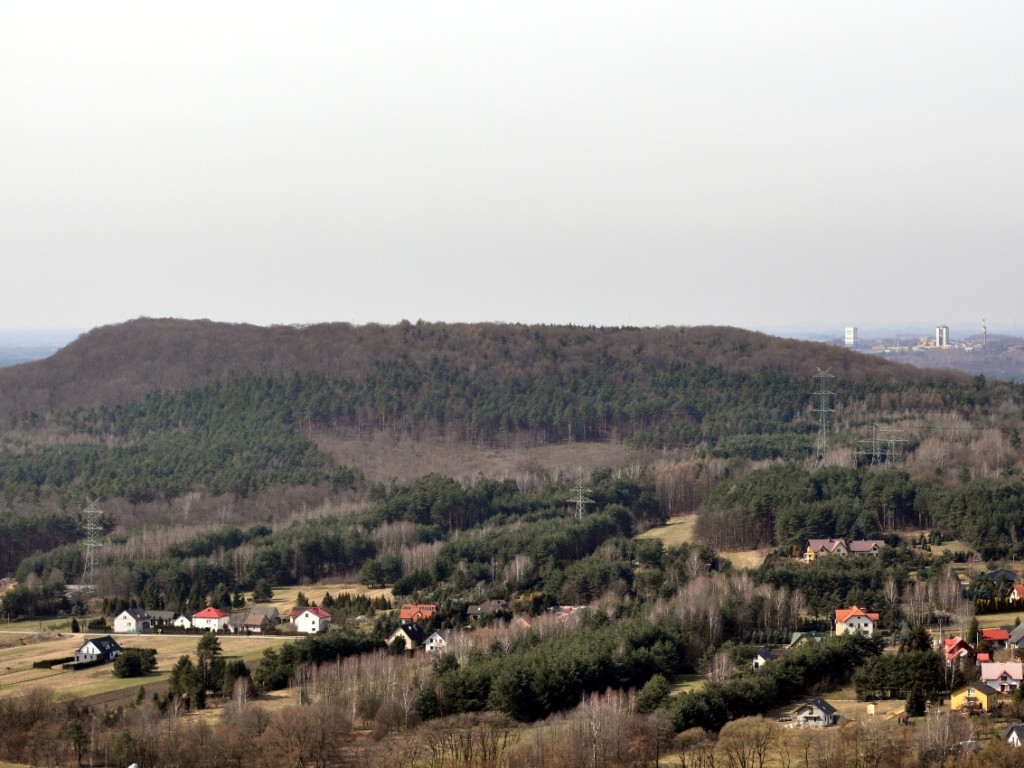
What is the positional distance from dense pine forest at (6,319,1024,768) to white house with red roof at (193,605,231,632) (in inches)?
56.8

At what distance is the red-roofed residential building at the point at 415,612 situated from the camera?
50.0 meters

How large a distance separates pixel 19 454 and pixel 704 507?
47.2m

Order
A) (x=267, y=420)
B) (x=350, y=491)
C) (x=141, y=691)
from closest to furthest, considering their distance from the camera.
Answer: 1. (x=141, y=691)
2. (x=350, y=491)
3. (x=267, y=420)

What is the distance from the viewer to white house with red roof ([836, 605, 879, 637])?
4644 cm

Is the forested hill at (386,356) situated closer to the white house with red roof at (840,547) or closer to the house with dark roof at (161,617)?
the white house with red roof at (840,547)

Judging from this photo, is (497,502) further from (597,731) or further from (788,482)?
(597,731)

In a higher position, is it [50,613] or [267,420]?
[267,420]

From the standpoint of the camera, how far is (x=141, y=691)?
38906mm

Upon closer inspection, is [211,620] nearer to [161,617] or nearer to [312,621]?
[161,617]

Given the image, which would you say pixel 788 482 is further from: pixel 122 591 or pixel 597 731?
pixel 597 731

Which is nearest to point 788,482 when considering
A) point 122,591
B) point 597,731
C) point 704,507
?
point 704,507

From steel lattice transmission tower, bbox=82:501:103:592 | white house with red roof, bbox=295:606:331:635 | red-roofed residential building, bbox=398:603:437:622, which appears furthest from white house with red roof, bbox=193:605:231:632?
steel lattice transmission tower, bbox=82:501:103:592

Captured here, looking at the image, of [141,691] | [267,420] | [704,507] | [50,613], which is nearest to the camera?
[141,691]

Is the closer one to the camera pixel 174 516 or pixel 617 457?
pixel 174 516
